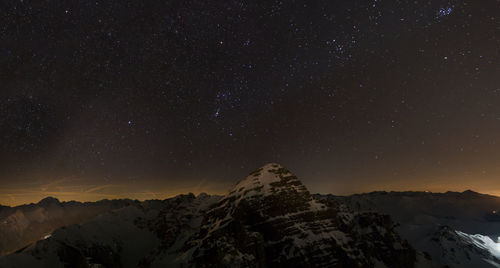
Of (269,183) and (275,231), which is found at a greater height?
(269,183)

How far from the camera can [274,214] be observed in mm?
99500

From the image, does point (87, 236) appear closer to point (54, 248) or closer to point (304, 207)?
point (54, 248)

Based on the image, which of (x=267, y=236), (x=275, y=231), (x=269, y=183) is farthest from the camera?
(x=269, y=183)

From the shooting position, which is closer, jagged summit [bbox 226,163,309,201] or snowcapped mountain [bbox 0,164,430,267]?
snowcapped mountain [bbox 0,164,430,267]

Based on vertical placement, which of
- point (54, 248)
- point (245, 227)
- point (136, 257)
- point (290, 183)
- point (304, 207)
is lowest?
point (136, 257)

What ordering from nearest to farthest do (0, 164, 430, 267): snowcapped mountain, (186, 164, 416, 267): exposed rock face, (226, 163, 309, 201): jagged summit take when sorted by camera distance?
(186, 164, 416, 267): exposed rock face, (0, 164, 430, 267): snowcapped mountain, (226, 163, 309, 201): jagged summit

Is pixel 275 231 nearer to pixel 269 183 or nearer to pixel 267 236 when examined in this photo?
pixel 267 236

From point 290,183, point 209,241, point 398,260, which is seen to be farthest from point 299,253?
point 398,260

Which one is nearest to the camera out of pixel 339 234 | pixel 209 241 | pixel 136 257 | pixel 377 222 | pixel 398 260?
pixel 339 234

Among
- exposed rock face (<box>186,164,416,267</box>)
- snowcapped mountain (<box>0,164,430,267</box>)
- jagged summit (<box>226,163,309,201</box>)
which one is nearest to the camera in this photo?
exposed rock face (<box>186,164,416,267</box>)

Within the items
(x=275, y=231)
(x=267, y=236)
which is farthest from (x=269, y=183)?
(x=267, y=236)

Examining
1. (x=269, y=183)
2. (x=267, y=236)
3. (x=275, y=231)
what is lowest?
(x=267, y=236)

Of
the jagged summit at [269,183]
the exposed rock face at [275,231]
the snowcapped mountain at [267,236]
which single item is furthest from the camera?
the jagged summit at [269,183]

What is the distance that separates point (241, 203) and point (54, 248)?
105215mm
